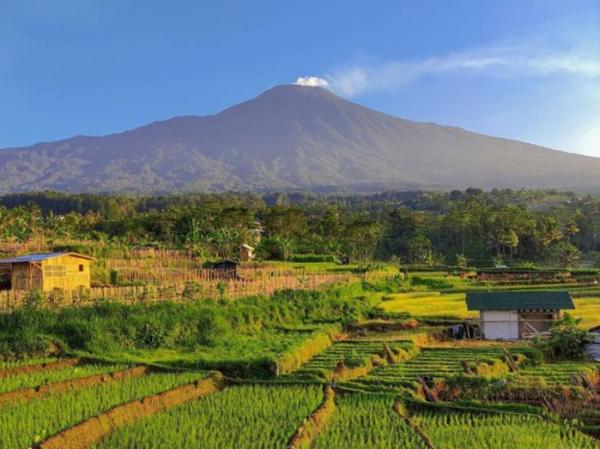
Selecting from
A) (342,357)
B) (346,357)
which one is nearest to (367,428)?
(346,357)

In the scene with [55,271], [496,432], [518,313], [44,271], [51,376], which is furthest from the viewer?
[55,271]

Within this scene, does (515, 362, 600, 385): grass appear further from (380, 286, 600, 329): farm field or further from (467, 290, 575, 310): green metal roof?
(380, 286, 600, 329): farm field

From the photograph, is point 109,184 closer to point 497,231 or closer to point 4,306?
point 497,231

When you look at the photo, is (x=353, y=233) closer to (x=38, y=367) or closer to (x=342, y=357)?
(x=342, y=357)

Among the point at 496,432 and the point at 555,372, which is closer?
the point at 496,432

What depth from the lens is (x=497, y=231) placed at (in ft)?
193

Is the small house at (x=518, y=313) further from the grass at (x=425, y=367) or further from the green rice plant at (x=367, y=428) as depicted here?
the green rice plant at (x=367, y=428)

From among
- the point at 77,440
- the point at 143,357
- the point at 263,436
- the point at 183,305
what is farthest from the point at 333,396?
the point at 183,305

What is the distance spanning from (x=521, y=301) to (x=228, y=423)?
567 inches

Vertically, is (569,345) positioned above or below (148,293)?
below

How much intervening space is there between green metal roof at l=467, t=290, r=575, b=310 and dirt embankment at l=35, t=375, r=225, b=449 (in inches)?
454

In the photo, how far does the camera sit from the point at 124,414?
31.8ft

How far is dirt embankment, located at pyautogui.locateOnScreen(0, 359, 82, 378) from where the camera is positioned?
12555 mm

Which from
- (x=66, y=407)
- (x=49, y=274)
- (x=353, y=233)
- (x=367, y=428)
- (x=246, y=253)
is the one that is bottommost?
(x=367, y=428)
